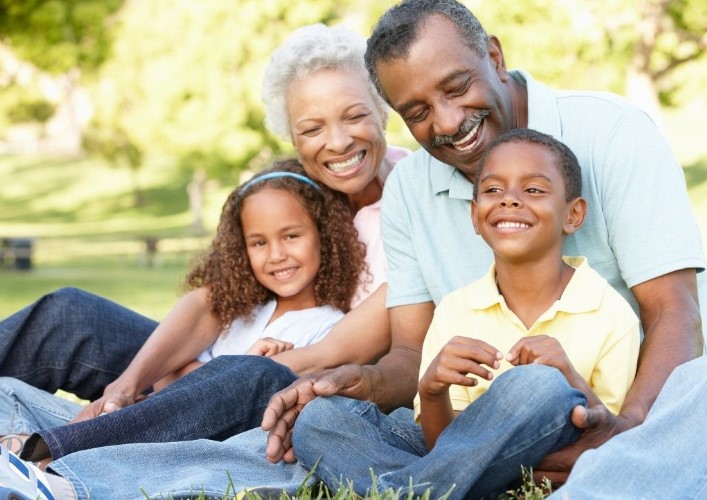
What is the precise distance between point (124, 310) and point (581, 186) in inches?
80.7

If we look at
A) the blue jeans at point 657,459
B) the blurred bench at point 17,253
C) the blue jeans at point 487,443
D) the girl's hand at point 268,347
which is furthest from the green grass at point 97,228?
the blue jeans at point 657,459

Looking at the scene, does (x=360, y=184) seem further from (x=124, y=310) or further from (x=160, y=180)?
(x=160, y=180)

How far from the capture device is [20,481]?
9.05ft

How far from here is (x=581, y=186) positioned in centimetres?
335

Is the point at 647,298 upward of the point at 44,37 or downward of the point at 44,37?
downward

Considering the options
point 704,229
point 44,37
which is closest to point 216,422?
point 44,37

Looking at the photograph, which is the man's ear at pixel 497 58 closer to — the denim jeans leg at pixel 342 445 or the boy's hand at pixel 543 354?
the boy's hand at pixel 543 354

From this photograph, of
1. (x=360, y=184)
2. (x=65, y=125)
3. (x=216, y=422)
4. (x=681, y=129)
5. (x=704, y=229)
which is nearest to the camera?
(x=216, y=422)

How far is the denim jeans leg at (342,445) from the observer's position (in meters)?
3.09

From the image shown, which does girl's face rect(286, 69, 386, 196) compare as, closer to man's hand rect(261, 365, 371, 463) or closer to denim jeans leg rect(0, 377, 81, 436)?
man's hand rect(261, 365, 371, 463)

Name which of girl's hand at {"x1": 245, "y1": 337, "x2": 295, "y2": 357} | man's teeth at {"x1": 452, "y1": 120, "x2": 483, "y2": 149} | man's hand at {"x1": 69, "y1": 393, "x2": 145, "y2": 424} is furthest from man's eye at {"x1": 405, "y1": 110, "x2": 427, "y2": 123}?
man's hand at {"x1": 69, "y1": 393, "x2": 145, "y2": 424}

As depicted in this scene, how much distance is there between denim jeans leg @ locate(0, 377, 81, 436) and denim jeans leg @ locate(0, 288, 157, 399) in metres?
0.15

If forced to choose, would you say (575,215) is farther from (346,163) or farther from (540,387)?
(346,163)

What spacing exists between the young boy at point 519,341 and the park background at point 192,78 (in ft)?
23.8
